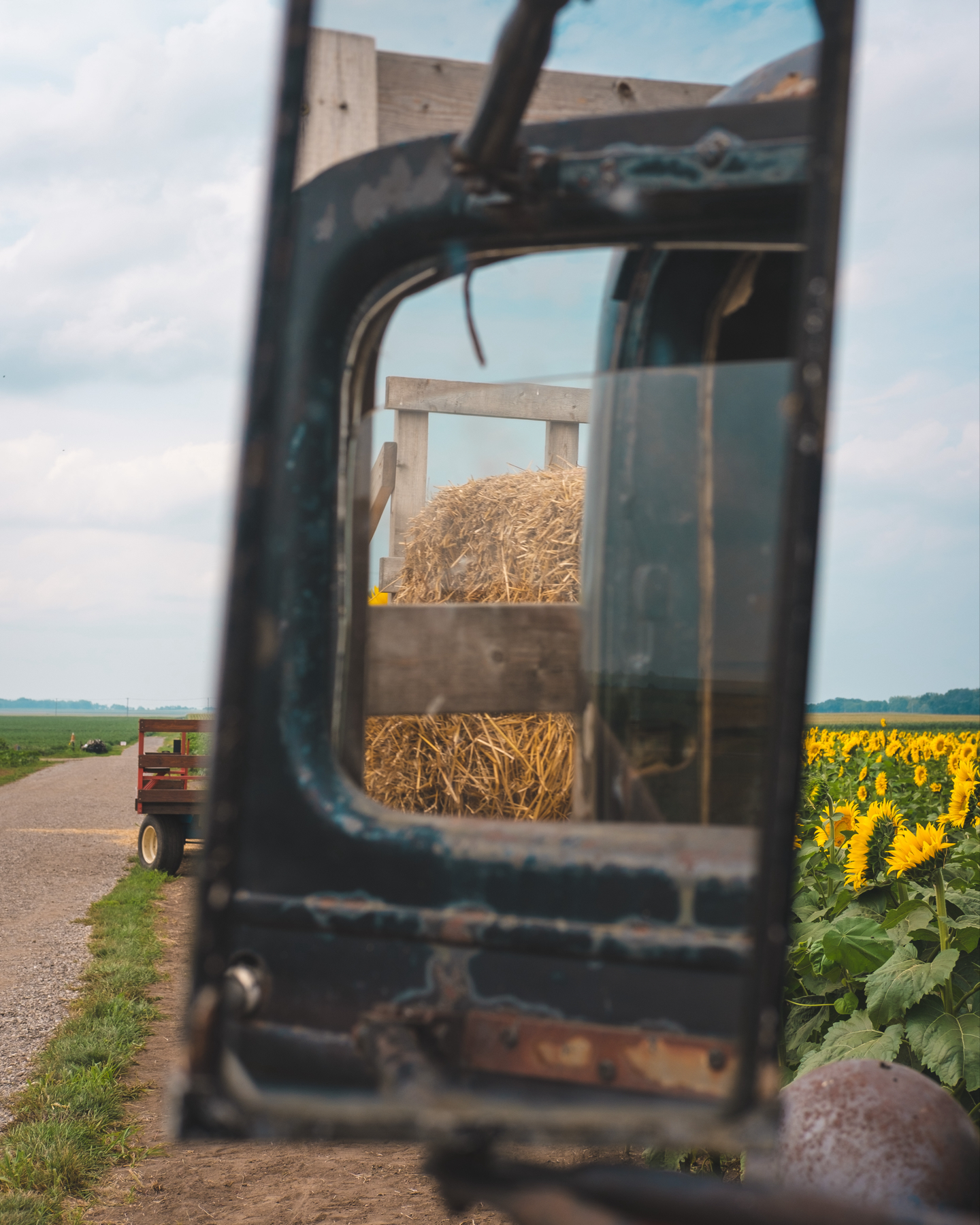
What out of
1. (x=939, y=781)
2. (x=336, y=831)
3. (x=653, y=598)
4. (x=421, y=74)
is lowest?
(x=939, y=781)

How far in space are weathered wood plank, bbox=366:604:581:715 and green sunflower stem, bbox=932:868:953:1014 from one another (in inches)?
71.5

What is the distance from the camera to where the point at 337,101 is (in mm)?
1105

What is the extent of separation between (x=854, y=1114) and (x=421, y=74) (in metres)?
1.42

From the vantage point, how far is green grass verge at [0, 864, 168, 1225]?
12.2ft

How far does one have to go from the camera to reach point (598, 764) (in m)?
1.18

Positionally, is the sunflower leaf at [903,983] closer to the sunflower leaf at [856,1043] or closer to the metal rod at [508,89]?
the sunflower leaf at [856,1043]

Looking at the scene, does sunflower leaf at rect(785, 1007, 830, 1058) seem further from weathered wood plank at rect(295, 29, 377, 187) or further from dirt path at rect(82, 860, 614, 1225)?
weathered wood plank at rect(295, 29, 377, 187)

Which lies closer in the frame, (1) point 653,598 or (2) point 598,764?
Result: (1) point 653,598

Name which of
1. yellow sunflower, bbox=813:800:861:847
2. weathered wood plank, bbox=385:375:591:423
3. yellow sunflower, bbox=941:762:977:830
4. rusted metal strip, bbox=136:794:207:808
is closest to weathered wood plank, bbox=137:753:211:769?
rusted metal strip, bbox=136:794:207:808

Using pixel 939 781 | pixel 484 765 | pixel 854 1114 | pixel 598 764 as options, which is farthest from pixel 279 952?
pixel 939 781

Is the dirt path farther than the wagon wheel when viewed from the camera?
No

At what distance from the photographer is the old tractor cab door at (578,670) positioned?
0.68 metres

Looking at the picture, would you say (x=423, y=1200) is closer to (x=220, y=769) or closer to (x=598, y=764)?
(x=598, y=764)

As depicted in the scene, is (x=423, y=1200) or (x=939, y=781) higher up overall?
(x=939, y=781)
